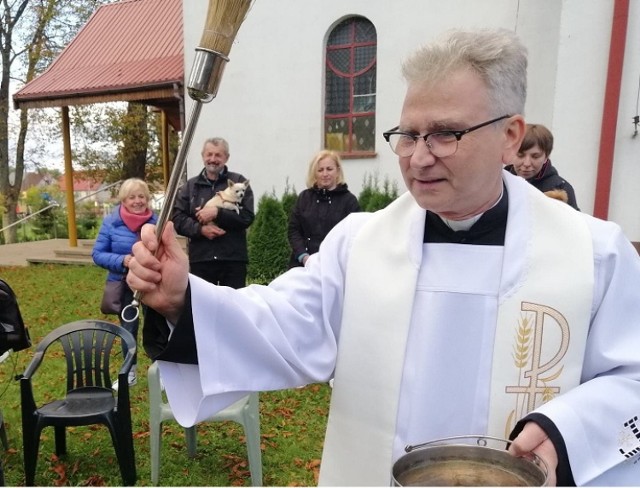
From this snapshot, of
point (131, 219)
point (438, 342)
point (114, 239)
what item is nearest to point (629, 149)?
point (131, 219)

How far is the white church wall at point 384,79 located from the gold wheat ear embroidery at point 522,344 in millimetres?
6936

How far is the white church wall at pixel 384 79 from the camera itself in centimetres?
788

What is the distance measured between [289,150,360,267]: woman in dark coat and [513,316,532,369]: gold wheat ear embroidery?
3.87 metres

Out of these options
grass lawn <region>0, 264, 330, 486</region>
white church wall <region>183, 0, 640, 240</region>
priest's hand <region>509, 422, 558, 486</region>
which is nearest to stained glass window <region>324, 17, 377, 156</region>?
white church wall <region>183, 0, 640, 240</region>

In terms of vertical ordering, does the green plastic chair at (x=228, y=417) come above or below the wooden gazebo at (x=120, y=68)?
below

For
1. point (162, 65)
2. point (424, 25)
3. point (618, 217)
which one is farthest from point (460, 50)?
point (162, 65)

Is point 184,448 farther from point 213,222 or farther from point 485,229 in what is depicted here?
point 485,229

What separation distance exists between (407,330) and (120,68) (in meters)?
14.1

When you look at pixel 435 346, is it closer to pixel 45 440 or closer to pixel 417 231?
pixel 417 231

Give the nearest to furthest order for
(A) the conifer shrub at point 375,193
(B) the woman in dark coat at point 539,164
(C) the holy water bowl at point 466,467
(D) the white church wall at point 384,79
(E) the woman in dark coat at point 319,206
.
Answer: (C) the holy water bowl at point 466,467
(B) the woman in dark coat at point 539,164
(E) the woman in dark coat at point 319,206
(D) the white church wall at point 384,79
(A) the conifer shrub at point 375,193

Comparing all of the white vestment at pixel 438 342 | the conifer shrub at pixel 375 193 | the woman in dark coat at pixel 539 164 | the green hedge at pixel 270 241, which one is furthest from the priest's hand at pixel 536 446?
the green hedge at pixel 270 241

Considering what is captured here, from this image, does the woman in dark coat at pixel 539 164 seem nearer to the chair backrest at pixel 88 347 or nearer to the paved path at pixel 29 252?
the chair backrest at pixel 88 347

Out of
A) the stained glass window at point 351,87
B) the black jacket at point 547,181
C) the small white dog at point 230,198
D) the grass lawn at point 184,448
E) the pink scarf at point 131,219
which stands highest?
the stained glass window at point 351,87

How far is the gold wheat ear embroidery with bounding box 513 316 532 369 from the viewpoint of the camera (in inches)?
68.6
